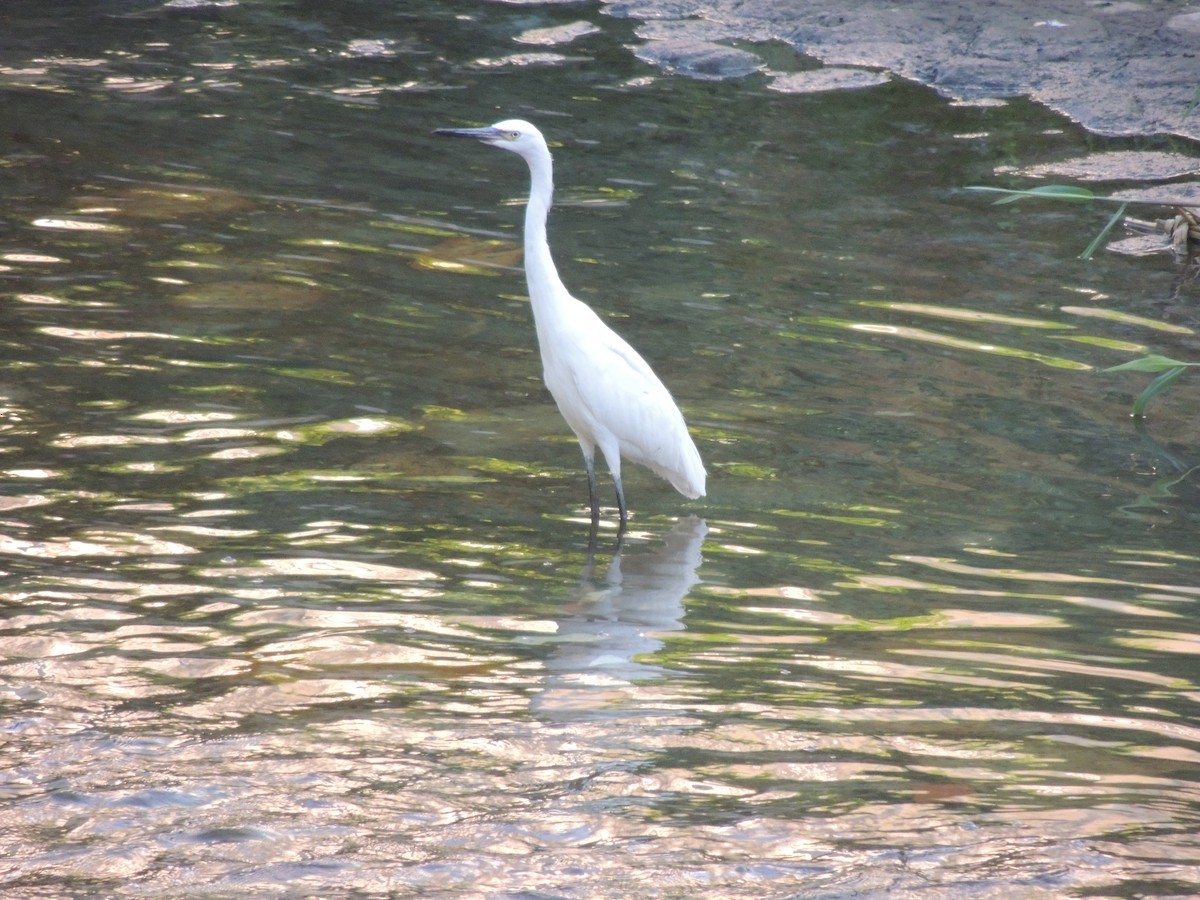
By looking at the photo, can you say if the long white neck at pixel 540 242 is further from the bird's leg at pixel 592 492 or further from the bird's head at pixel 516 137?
the bird's leg at pixel 592 492

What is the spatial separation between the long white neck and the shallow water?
79 centimetres

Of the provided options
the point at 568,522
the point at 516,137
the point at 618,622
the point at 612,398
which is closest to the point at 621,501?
the point at 568,522

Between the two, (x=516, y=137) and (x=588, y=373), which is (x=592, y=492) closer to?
(x=588, y=373)

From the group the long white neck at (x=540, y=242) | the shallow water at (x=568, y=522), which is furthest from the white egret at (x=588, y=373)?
the shallow water at (x=568, y=522)

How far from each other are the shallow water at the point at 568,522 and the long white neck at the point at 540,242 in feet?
2.61

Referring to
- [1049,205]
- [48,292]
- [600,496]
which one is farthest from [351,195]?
[1049,205]

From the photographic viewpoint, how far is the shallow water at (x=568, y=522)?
378 cm

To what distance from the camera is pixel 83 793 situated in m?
3.77

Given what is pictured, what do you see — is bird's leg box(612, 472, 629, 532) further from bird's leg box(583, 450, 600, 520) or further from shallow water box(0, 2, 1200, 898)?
shallow water box(0, 2, 1200, 898)

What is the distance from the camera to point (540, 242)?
251 inches

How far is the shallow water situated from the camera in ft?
12.4

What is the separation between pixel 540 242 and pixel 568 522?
3.76ft

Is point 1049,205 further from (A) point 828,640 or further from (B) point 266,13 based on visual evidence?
(B) point 266,13

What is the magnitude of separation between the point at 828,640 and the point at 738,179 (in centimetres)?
659
